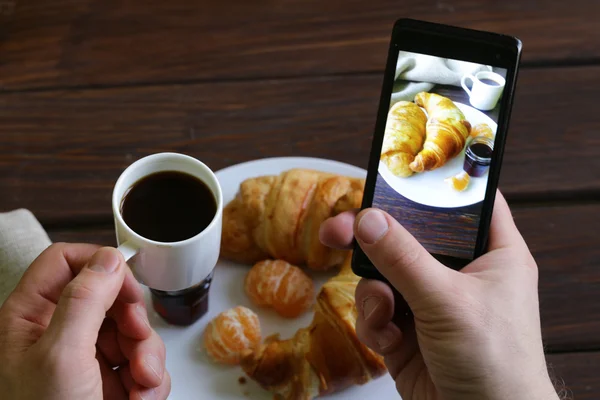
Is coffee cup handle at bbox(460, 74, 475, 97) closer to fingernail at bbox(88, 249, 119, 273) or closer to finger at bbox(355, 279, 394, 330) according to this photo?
finger at bbox(355, 279, 394, 330)

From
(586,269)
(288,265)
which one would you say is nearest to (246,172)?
(288,265)

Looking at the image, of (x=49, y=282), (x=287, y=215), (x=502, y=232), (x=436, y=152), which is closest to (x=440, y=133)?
(x=436, y=152)

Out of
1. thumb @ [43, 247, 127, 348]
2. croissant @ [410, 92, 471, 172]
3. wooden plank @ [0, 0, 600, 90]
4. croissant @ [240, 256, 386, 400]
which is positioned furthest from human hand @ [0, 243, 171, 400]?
wooden plank @ [0, 0, 600, 90]

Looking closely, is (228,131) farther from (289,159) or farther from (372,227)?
(372,227)

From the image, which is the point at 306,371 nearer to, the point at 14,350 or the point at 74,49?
the point at 14,350

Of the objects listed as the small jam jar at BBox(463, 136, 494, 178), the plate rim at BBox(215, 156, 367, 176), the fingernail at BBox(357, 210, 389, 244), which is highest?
the small jam jar at BBox(463, 136, 494, 178)

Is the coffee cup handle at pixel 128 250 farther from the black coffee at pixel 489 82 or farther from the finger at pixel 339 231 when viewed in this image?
the black coffee at pixel 489 82

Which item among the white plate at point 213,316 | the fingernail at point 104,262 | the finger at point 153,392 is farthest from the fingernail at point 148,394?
the fingernail at point 104,262
